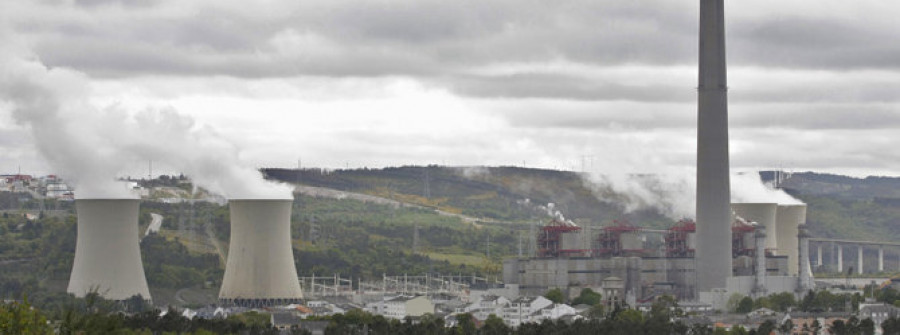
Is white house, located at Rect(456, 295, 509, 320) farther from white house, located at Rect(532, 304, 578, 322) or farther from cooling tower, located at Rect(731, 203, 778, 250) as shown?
cooling tower, located at Rect(731, 203, 778, 250)

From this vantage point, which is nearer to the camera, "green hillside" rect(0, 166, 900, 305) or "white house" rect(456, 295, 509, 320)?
"white house" rect(456, 295, 509, 320)

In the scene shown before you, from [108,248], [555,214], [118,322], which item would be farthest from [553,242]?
[118,322]

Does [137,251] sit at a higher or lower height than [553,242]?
lower

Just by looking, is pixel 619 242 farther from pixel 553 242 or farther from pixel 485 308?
pixel 485 308

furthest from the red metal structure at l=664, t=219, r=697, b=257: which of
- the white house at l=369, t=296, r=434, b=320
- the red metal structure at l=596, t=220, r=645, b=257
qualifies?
the white house at l=369, t=296, r=434, b=320

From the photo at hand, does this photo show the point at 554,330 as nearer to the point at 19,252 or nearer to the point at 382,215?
the point at 19,252

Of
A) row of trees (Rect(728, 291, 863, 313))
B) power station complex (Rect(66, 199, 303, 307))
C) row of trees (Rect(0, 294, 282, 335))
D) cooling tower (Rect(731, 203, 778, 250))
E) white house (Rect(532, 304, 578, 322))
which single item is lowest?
row of trees (Rect(0, 294, 282, 335))

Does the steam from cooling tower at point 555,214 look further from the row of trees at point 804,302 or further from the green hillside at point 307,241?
the row of trees at point 804,302
